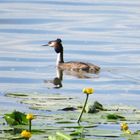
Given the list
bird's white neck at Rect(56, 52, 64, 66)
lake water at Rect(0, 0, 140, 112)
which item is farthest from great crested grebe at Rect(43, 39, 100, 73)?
lake water at Rect(0, 0, 140, 112)

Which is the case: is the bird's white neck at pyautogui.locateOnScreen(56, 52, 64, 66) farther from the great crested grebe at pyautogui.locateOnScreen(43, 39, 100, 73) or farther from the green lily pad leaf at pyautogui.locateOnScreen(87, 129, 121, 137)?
the green lily pad leaf at pyautogui.locateOnScreen(87, 129, 121, 137)

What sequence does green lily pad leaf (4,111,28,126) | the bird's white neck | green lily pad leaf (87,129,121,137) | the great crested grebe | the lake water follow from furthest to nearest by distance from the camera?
the bird's white neck
the great crested grebe
the lake water
green lily pad leaf (4,111,28,126)
green lily pad leaf (87,129,121,137)

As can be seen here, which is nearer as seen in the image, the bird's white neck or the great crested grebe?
the great crested grebe

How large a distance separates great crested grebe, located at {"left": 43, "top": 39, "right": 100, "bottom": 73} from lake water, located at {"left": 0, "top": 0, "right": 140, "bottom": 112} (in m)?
0.20

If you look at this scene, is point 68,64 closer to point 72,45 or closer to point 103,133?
point 72,45

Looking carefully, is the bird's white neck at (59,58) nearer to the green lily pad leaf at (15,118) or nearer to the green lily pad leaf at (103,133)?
the green lily pad leaf at (15,118)

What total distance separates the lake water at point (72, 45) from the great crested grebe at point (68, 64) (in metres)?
0.20

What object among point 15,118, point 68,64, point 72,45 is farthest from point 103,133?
point 72,45

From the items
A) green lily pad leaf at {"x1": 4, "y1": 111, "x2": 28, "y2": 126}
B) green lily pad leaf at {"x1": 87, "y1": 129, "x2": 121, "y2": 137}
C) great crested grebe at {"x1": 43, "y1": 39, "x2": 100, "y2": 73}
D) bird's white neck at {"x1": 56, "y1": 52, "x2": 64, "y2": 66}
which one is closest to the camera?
green lily pad leaf at {"x1": 87, "y1": 129, "x2": 121, "y2": 137}

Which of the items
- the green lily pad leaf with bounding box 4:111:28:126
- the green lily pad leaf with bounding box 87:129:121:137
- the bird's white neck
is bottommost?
the bird's white neck

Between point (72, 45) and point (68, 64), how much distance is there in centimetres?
301

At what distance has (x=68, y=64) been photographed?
1848 cm

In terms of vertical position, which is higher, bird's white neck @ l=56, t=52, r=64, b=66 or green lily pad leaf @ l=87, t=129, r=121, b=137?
green lily pad leaf @ l=87, t=129, r=121, b=137

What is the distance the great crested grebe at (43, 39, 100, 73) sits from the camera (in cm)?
1766
